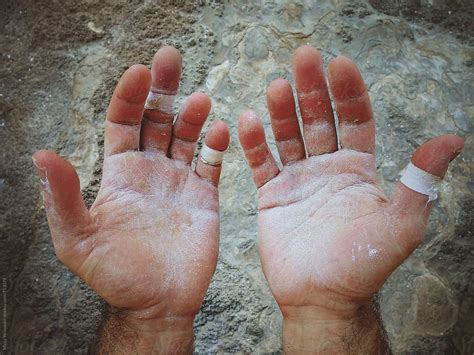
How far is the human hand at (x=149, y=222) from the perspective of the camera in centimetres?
169

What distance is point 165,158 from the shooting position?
6.21 feet

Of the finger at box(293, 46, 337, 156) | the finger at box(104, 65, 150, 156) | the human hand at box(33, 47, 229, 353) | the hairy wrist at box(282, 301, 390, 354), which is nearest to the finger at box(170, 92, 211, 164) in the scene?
the human hand at box(33, 47, 229, 353)

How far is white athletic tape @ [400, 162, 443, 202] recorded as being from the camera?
1635 millimetres

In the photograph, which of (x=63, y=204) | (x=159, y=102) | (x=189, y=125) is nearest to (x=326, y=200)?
(x=189, y=125)

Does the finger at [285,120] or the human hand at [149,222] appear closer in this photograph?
the human hand at [149,222]

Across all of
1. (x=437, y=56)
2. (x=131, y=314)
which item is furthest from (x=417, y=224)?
(x=437, y=56)

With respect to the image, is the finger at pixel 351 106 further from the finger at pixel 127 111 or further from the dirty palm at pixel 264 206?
the finger at pixel 127 111

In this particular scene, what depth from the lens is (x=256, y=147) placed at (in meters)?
1.86

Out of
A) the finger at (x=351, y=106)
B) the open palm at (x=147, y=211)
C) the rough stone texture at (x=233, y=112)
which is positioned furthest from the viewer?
the rough stone texture at (x=233, y=112)

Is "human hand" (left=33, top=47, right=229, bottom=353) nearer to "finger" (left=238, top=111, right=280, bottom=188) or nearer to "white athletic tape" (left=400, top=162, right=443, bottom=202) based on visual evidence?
"finger" (left=238, top=111, right=280, bottom=188)

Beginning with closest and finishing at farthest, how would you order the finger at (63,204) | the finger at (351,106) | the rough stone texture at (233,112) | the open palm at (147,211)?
the finger at (63,204) < the open palm at (147,211) < the finger at (351,106) < the rough stone texture at (233,112)

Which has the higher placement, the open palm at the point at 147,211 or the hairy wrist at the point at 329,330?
the open palm at the point at 147,211

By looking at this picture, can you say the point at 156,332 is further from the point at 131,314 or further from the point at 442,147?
the point at 442,147

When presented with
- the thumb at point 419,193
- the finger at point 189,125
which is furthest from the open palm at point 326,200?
the finger at point 189,125
